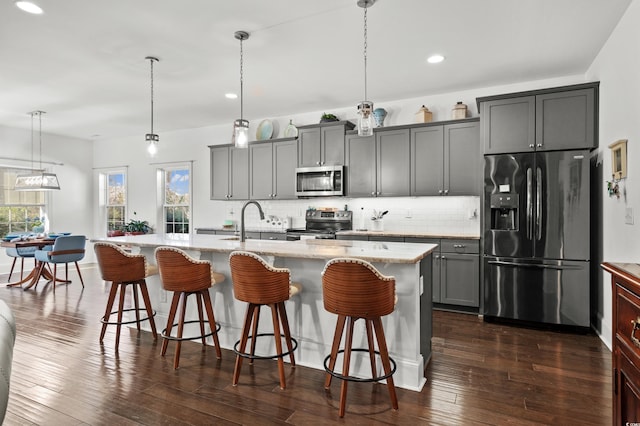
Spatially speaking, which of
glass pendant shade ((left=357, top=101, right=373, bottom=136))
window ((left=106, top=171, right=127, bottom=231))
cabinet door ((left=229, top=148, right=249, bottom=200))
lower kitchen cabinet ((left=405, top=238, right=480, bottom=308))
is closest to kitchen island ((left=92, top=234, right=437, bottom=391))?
glass pendant shade ((left=357, top=101, right=373, bottom=136))

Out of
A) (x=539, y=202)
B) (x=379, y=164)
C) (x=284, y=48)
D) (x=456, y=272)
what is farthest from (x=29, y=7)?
(x=539, y=202)

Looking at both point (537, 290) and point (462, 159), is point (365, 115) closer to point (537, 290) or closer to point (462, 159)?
point (462, 159)

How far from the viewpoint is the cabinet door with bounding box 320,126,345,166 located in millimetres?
5602

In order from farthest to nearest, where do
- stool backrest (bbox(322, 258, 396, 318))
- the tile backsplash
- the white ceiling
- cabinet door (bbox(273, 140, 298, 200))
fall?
cabinet door (bbox(273, 140, 298, 200)) < the tile backsplash < the white ceiling < stool backrest (bbox(322, 258, 396, 318))

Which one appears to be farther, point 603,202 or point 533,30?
point 603,202

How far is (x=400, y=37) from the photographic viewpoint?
3545 mm

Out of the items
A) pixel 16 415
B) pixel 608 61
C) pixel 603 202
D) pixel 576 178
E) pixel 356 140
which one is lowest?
pixel 16 415

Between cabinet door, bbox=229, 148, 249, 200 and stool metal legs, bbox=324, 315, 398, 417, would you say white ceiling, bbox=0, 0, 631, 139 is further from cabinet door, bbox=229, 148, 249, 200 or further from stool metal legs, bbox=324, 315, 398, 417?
stool metal legs, bbox=324, 315, 398, 417

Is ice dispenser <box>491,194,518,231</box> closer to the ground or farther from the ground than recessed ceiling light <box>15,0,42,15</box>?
closer to the ground

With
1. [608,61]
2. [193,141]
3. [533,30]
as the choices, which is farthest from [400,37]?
[193,141]

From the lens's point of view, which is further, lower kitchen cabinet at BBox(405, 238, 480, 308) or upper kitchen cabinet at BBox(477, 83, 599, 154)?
lower kitchen cabinet at BBox(405, 238, 480, 308)

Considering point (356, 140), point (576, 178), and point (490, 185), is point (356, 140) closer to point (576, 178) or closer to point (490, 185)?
point (490, 185)

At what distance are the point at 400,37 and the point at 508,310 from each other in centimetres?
302

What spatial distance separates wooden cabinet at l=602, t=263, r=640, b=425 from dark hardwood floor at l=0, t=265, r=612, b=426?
2.39 feet
